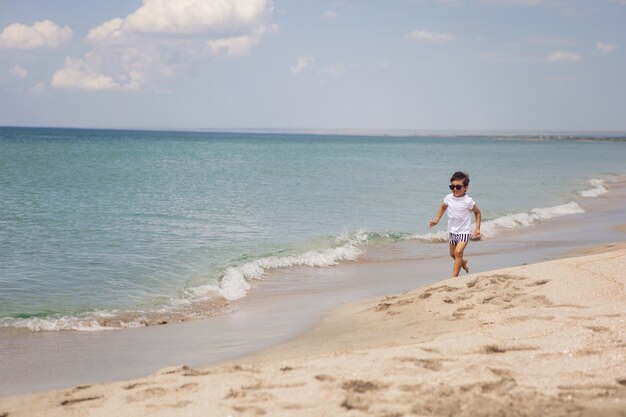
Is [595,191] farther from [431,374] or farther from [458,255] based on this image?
[431,374]

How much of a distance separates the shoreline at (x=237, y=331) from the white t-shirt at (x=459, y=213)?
1551 millimetres

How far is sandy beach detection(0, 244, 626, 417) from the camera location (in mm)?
4289

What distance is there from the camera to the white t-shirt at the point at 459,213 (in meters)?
9.59

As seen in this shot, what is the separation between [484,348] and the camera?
17.9 ft

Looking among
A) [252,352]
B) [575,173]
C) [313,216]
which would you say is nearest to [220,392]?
[252,352]

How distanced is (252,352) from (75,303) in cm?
398

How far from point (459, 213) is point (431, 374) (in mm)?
5129

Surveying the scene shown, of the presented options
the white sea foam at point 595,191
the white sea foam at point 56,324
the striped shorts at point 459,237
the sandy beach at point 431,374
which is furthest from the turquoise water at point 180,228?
the striped shorts at point 459,237

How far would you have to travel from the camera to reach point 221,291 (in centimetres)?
1086

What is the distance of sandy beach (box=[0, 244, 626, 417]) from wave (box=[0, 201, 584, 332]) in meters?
2.81

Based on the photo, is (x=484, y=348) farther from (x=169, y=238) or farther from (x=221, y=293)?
(x=169, y=238)

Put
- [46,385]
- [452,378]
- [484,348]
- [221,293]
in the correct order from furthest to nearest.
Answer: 1. [221,293]
2. [46,385]
3. [484,348]
4. [452,378]

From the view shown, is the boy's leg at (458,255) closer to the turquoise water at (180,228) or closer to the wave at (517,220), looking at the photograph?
the turquoise water at (180,228)

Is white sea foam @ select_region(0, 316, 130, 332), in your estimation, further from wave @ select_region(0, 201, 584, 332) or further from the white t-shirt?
the white t-shirt
